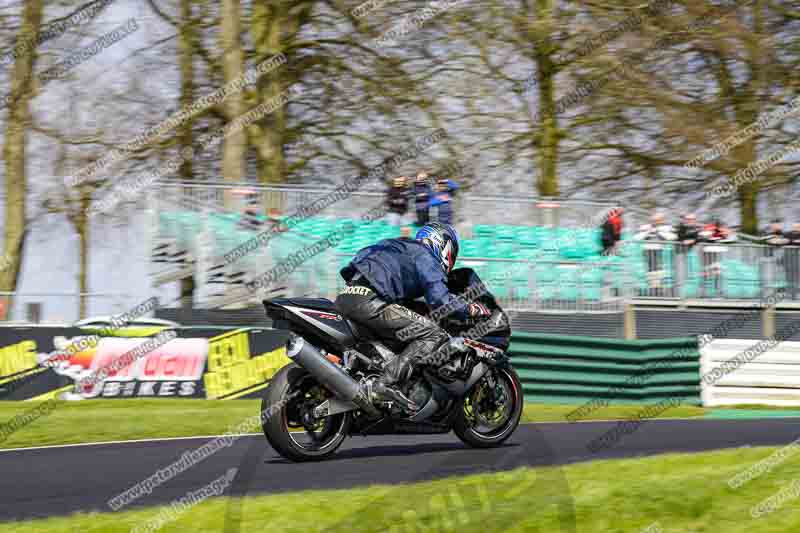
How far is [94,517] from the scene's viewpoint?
18.1 feet

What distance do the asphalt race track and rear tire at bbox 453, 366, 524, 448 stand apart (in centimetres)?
11

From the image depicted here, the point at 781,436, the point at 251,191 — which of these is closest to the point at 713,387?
the point at 781,436

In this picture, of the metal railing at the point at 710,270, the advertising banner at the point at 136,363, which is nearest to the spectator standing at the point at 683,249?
the metal railing at the point at 710,270

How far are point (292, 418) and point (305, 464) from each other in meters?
0.33

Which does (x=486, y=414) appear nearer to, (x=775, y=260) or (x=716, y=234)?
(x=716, y=234)

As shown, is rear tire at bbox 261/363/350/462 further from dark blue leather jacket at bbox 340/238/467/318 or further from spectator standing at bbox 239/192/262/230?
spectator standing at bbox 239/192/262/230

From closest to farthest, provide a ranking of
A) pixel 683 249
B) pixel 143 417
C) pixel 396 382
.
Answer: pixel 396 382, pixel 143 417, pixel 683 249

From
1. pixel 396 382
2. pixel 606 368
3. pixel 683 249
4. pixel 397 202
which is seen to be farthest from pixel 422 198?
pixel 396 382

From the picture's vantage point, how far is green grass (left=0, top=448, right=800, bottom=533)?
4.96 m

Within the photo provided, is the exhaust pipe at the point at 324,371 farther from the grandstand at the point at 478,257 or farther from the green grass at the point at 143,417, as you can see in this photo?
the grandstand at the point at 478,257

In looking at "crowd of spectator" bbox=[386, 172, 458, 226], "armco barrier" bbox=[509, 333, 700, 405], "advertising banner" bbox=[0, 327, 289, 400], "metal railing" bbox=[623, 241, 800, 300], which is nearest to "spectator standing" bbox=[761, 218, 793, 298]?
"metal railing" bbox=[623, 241, 800, 300]

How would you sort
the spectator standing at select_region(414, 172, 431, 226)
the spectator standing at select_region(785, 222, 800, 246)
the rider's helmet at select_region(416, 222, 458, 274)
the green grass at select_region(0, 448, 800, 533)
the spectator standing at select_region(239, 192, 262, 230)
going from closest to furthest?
the green grass at select_region(0, 448, 800, 533)
the rider's helmet at select_region(416, 222, 458, 274)
the spectator standing at select_region(414, 172, 431, 226)
the spectator standing at select_region(239, 192, 262, 230)
the spectator standing at select_region(785, 222, 800, 246)

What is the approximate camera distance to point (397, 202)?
16.0 metres

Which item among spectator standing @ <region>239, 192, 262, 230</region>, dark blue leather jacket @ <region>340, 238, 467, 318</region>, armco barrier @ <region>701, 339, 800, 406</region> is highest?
spectator standing @ <region>239, 192, 262, 230</region>
